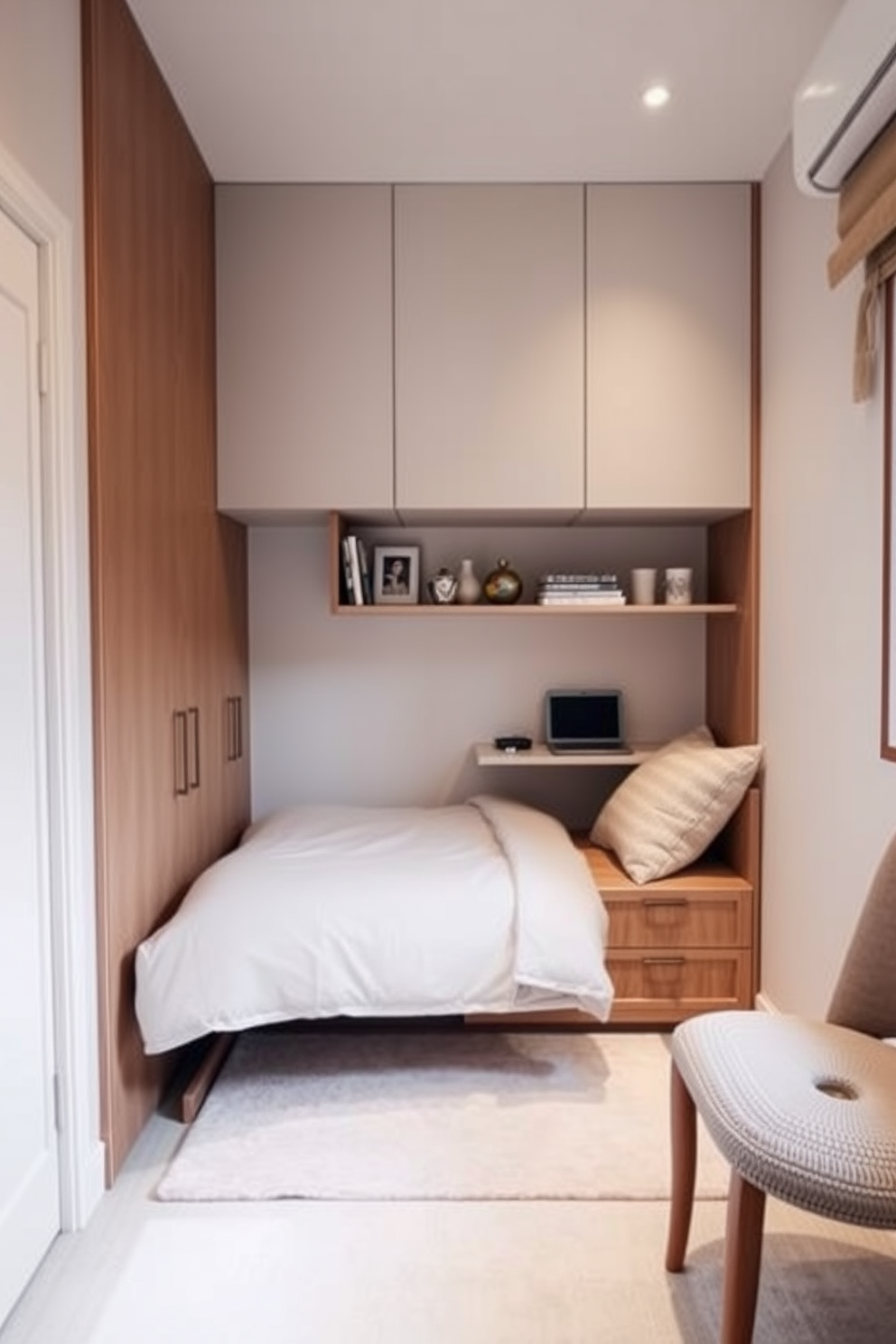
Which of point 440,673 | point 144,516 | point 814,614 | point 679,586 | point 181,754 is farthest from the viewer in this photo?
point 440,673

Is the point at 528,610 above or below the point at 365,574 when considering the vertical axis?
below

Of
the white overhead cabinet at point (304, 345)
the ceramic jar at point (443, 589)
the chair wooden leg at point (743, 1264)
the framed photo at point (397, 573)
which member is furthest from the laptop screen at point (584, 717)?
the chair wooden leg at point (743, 1264)

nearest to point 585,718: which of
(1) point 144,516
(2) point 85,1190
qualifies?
(1) point 144,516

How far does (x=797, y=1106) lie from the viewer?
1312 millimetres

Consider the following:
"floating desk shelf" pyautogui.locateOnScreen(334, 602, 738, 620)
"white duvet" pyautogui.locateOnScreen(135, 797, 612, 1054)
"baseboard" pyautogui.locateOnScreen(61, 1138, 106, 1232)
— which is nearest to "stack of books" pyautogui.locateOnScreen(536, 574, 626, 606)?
"floating desk shelf" pyautogui.locateOnScreen(334, 602, 738, 620)

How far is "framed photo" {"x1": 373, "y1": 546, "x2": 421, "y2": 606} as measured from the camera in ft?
9.87

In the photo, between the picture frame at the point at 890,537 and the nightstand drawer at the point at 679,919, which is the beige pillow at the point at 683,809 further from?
the picture frame at the point at 890,537

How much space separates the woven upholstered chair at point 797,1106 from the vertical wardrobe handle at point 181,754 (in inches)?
58.1

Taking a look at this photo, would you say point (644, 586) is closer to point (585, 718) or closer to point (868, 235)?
point (585, 718)

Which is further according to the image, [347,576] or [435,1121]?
[347,576]

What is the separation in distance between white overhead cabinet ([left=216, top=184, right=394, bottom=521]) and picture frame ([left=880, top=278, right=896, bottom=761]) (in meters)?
1.44

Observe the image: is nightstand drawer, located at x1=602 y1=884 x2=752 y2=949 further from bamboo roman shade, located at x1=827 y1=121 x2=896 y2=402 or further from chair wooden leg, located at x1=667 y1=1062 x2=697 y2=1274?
bamboo roman shade, located at x1=827 y1=121 x2=896 y2=402

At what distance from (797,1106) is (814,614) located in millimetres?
1310

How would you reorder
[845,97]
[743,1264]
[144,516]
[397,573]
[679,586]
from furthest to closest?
[397,573] → [679,586] → [144,516] → [845,97] → [743,1264]
